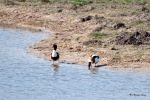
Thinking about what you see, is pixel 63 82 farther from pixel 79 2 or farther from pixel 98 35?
pixel 79 2

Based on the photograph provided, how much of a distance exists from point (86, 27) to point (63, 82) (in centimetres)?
1229

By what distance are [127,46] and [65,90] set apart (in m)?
7.34

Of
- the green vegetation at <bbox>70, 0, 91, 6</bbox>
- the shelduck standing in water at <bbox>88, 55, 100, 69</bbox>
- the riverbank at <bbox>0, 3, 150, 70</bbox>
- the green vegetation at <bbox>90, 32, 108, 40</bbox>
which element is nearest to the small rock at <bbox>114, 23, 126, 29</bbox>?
the riverbank at <bbox>0, 3, 150, 70</bbox>

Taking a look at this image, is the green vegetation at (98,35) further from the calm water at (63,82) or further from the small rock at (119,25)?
the calm water at (63,82)

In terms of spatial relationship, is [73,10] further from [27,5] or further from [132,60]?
[132,60]

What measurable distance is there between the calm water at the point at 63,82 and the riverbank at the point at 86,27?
1.33 meters

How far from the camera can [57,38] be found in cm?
3212

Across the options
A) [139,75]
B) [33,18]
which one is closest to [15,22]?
[33,18]

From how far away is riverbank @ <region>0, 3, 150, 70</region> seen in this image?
26906mm

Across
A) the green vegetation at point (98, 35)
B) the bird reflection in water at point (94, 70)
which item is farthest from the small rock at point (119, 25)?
the bird reflection in water at point (94, 70)

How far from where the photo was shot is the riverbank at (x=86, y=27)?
26906 mm

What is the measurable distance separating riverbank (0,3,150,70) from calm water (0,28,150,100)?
133 centimetres

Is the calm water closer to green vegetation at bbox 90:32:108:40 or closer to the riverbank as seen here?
the riverbank

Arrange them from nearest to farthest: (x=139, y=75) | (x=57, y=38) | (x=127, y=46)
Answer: (x=139, y=75) → (x=127, y=46) → (x=57, y=38)
